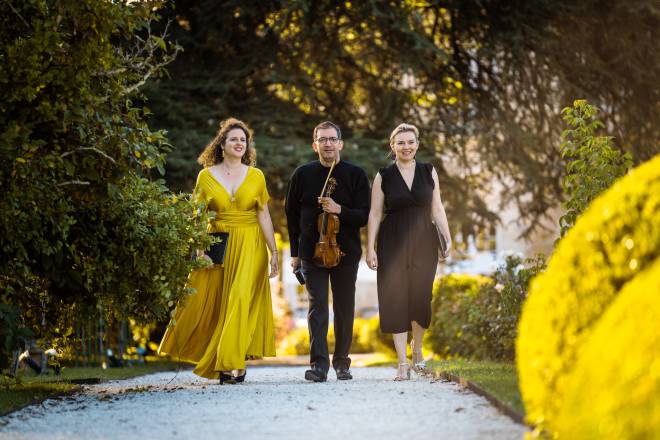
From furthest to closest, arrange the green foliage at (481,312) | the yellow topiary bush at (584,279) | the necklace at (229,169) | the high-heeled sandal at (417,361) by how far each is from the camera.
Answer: the green foliage at (481,312), the high-heeled sandal at (417,361), the necklace at (229,169), the yellow topiary bush at (584,279)

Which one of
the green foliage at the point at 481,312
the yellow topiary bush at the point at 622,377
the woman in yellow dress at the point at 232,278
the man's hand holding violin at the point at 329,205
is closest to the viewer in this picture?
the yellow topiary bush at the point at 622,377

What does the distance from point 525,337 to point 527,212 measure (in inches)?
573

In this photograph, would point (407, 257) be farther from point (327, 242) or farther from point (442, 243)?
point (327, 242)

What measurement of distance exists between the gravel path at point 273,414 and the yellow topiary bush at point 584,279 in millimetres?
877

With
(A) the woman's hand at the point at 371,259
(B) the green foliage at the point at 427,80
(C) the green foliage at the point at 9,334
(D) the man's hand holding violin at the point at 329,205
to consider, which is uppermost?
(B) the green foliage at the point at 427,80

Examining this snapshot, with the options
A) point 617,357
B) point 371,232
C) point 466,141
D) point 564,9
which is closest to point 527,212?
point 466,141

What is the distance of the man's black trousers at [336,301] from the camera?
1025 centimetres

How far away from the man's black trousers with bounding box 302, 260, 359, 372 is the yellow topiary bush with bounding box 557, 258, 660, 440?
5.90m

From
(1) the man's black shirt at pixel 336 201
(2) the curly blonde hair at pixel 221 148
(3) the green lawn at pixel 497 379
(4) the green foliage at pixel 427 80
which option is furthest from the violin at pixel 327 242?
(4) the green foliage at pixel 427 80

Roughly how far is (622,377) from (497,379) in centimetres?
497

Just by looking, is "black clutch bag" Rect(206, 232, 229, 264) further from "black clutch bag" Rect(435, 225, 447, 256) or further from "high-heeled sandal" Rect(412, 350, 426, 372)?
"high-heeled sandal" Rect(412, 350, 426, 372)

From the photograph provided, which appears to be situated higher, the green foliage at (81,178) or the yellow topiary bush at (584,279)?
the green foliage at (81,178)

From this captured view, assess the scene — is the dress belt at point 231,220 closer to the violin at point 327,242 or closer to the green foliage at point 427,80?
the violin at point 327,242

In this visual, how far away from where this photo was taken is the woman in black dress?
1022 cm
